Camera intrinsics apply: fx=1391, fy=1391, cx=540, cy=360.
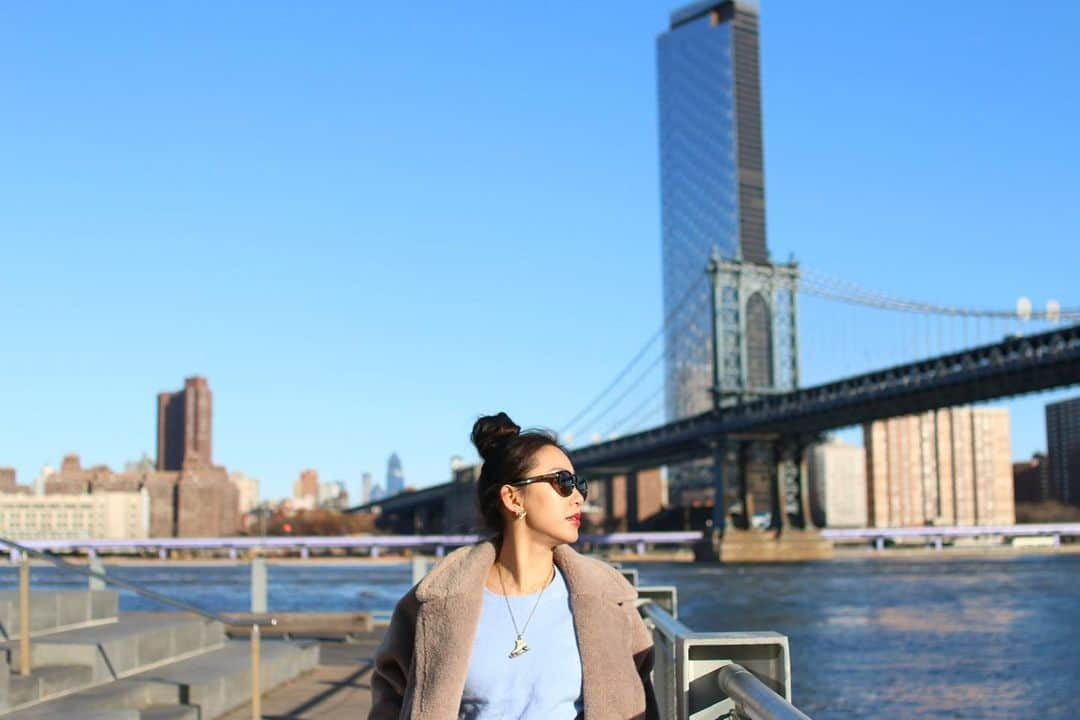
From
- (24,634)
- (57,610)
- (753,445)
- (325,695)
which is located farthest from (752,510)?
(24,634)

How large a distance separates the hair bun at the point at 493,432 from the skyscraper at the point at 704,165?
177 meters

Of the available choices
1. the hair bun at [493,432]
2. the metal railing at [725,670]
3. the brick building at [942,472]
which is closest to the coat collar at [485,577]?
the hair bun at [493,432]

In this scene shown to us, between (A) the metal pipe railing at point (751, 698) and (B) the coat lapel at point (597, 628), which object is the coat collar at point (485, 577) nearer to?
(B) the coat lapel at point (597, 628)

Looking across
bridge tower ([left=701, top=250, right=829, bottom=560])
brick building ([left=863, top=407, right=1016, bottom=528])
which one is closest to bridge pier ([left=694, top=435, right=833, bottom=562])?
bridge tower ([left=701, top=250, right=829, bottom=560])

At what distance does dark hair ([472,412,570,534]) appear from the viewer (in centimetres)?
324

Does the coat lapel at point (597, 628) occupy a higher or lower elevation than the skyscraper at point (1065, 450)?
lower

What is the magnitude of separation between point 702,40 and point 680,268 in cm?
3396

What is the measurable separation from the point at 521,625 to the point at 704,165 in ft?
629

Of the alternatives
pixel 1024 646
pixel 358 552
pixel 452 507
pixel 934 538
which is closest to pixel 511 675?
pixel 1024 646

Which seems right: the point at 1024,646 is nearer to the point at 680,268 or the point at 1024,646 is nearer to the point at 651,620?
the point at 651,620

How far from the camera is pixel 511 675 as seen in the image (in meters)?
2.98

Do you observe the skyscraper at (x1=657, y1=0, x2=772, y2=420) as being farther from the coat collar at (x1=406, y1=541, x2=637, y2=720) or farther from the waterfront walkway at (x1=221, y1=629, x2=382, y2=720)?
the coat collar at (x1=406, y1=541, x2=637, y2=720)

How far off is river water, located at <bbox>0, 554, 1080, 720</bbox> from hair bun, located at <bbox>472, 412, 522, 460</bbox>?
9.96 meters

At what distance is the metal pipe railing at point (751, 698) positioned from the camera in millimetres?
2977
